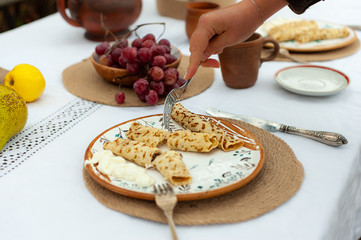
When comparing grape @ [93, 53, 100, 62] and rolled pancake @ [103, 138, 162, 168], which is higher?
rolled pancake @ [103, 138, 162, 168]

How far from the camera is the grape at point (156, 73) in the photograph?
104 centimetres

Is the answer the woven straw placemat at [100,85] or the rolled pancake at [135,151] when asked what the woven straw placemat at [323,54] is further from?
the rolled pancake at [135,151]

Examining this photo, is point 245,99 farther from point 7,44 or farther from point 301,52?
point 7,44

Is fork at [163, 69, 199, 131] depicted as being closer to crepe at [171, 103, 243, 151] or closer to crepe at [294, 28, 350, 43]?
crepe at [171, 103, 243, 151]

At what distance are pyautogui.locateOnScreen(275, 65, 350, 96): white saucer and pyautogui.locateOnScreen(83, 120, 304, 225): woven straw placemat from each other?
1.14 ft

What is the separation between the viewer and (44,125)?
38.5 inches

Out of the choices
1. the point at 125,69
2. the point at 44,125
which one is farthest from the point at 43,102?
the point at 125,69

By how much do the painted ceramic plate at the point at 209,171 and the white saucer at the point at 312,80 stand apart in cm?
31

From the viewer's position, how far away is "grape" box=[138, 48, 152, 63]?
3.45 ft

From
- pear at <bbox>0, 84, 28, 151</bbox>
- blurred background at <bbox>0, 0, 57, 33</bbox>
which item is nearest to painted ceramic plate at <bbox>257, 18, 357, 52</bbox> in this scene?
pear at <bbox>0, 84, 28, 151</bbox>

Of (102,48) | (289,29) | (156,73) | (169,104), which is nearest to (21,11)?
(102,48)

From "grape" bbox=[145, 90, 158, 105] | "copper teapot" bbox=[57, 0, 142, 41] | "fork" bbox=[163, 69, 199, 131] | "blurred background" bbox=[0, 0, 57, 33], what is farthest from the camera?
"blurred background" bbox=[0, 0, 57, 33]

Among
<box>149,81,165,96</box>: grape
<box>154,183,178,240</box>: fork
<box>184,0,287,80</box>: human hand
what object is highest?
<box>184,0,287,80</box>: human hand

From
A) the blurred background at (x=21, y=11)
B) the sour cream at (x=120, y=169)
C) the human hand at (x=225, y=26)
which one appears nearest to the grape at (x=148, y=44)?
the human hand at (x=225, y=26)
